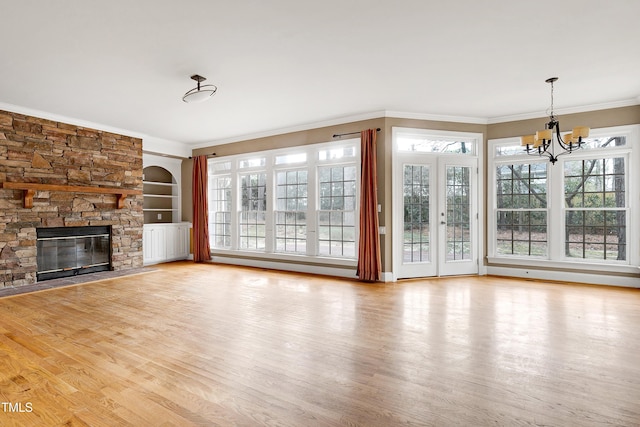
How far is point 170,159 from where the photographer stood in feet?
27.1

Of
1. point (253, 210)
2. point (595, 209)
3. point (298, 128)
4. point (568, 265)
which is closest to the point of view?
point (595, 209)

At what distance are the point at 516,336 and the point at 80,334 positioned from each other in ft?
13.8

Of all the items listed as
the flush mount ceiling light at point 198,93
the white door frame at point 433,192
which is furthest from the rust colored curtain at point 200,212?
the white door frame at point 433,192

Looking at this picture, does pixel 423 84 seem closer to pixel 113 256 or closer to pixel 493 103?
pixel 493 103

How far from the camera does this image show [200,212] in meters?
7.91

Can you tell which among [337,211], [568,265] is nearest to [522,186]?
[568,265]

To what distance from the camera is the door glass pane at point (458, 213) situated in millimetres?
5914

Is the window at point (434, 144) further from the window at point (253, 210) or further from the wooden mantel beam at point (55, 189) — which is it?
the wooden mantel beam at point (55, 189)

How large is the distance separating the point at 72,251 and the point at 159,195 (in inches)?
101

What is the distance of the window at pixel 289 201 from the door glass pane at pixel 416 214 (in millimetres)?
894

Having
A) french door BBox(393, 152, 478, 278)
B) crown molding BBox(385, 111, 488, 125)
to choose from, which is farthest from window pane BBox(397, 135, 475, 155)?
crown molding BBox(385, 111, 488, 125)

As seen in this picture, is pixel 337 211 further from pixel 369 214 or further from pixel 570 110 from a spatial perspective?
pixel 570 110

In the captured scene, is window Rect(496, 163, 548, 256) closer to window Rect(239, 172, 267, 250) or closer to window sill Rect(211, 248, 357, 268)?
window sill Rect(211, 248, 357, 268)

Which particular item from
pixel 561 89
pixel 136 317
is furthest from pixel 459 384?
pixel 561 89
